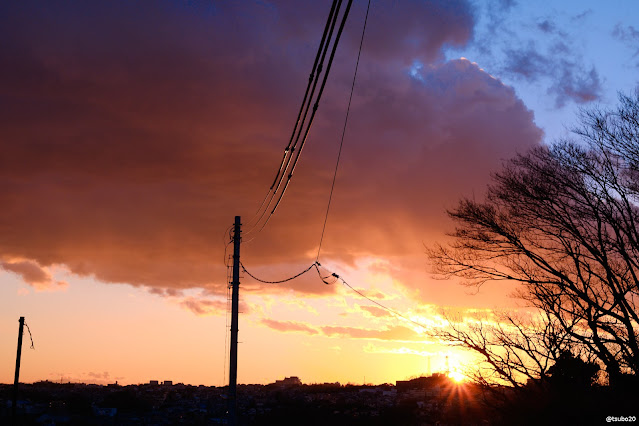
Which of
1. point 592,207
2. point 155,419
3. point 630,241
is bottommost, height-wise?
point 155,419

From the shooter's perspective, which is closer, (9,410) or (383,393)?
(9,410)

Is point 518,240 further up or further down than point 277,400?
further up

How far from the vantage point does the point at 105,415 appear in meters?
51.7

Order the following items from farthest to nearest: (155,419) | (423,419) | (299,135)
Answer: (155,419) → (423,419) → (299,135)

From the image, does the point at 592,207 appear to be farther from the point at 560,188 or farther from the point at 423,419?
the point at 423,419

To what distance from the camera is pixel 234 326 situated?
82.9 ft

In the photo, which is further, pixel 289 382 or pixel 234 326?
pixel 289 382

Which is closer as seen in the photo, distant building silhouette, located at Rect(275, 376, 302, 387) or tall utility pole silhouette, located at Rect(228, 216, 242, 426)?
tall utility pole silhouette, located at Rect(228, 216, 242, 426)

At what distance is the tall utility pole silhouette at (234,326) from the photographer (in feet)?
78.4

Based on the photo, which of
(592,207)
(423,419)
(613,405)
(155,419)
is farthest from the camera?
(155,419)

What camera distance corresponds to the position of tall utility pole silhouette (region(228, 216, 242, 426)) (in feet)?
78.4

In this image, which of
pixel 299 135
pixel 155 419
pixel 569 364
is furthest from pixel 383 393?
pixel 299 135

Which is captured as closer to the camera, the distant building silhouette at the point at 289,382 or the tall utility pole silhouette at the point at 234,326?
the tall utility pole silhouette at the point at 234,326

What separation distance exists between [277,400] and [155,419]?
13.7 m
